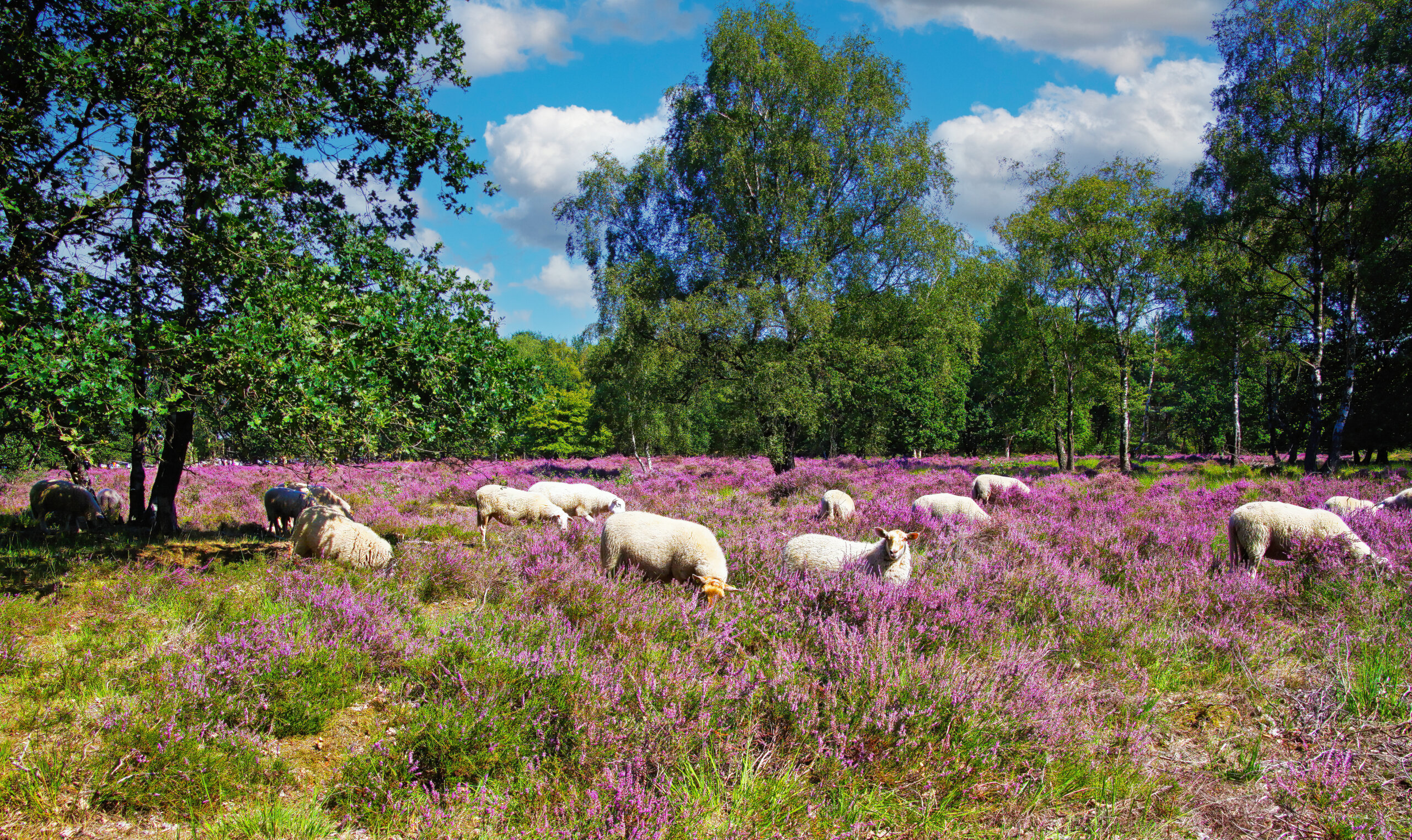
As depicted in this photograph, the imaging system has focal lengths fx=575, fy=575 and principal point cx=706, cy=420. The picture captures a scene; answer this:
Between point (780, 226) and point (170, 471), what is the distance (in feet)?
62.4

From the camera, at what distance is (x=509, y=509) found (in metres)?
10.9

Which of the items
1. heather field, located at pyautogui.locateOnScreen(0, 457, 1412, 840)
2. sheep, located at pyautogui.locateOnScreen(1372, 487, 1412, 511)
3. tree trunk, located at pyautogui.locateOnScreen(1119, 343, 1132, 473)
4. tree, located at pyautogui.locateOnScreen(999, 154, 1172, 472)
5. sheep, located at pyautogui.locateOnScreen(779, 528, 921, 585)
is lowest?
heather field, located at pyautogui.locateOnScreen(0, 457, 1412, 840)

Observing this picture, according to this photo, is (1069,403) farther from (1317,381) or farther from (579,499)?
(579,499)

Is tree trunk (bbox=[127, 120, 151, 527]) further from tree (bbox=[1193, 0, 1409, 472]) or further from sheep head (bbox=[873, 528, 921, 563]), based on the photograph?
tree (bbox=[1193, 0, 1409, 472])

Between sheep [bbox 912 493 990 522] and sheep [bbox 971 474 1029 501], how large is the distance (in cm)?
316

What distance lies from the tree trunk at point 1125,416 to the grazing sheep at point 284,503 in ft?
80.3

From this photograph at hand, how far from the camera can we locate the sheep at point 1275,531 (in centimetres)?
655

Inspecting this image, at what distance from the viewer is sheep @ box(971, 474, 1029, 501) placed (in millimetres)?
12875

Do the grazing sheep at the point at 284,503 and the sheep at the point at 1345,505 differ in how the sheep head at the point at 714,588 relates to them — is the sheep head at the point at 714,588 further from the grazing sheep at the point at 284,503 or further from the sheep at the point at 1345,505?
the sheep at the point at 1345,505

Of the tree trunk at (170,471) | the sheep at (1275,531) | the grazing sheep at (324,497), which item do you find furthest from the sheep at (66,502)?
the sheep at (1275,531)

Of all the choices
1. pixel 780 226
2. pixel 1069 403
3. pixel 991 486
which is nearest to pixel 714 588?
pixel 991 486

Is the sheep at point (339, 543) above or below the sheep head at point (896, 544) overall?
below

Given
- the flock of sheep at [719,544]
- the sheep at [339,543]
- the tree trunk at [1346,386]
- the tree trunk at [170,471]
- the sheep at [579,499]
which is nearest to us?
the flock of sheep at [719,544]

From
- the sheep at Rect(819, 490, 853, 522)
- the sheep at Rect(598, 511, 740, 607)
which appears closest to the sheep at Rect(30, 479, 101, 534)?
the sheep at Rect(598, 511, 740, 607)
